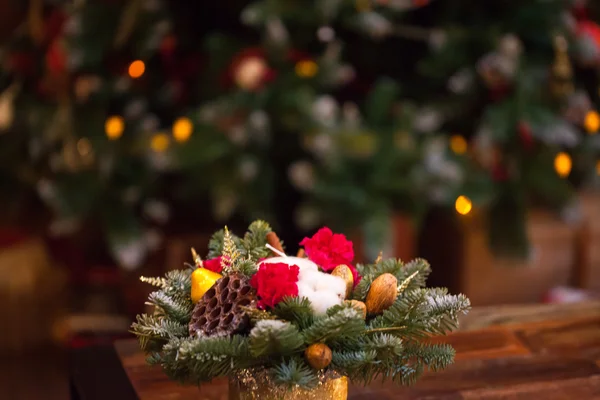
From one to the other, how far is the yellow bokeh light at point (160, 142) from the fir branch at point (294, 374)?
A: 3.97 feet

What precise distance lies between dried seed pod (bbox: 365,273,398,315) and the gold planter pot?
0.24 feet

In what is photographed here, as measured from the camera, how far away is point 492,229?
6.61ft

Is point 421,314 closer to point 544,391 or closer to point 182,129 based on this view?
point 544,391

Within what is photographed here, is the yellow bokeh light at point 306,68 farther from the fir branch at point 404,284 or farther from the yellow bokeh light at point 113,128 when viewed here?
the fir branch at point 404,284

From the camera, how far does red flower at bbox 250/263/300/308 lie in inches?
26.2

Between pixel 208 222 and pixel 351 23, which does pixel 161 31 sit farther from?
pixel 208 222

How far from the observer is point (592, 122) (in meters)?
2.07

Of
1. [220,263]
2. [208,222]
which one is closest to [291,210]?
[208,222]

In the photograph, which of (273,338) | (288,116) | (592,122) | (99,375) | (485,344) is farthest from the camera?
(592,122)

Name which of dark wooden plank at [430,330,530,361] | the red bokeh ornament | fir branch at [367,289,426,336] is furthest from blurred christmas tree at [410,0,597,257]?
fir branch at [367,289,426,336]

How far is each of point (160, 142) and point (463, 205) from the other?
2.54 ft

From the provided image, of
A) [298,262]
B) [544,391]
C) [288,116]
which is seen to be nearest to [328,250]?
[298,262]

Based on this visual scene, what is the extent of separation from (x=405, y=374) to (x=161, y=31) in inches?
53.1

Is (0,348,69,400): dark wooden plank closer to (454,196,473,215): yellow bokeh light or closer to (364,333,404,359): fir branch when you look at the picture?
(454,196,473,215): yellow bokeh light
